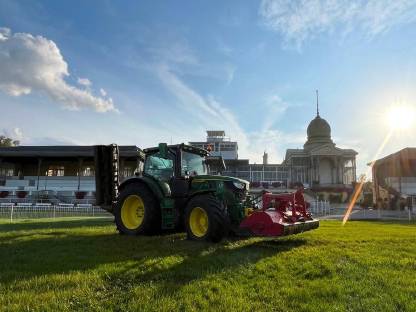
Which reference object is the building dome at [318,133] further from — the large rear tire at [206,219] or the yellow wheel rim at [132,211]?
the large rear tire at [206,219]

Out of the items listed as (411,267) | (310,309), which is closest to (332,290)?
(310,309)

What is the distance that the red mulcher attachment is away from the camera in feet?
28.2

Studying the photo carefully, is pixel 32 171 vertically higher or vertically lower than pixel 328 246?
higher

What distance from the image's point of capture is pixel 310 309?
4.74 m

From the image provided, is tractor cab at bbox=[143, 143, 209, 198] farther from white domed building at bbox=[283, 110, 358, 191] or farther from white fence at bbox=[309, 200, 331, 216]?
white domed building at bbox=[283, 110, 358, 191]

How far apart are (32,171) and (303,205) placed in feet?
202

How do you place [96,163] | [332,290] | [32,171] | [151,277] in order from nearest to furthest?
[332,290]
[151,277]
[96,163]
[32,171]

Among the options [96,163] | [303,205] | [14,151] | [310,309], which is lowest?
[310,309]

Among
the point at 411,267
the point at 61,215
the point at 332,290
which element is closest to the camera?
the point at 332,290

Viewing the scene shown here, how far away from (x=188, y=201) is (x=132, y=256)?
102 inches

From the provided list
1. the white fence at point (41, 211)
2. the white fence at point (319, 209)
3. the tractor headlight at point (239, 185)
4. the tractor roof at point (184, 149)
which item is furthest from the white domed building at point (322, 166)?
the tractor headlight at point (239, 185)

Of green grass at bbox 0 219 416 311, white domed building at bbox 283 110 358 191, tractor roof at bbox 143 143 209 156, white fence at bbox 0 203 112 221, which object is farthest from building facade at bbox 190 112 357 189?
green grass at bbox 0 219 416 311

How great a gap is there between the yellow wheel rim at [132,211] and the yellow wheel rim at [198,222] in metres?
2.05

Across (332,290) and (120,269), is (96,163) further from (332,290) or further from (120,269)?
(332,290)
